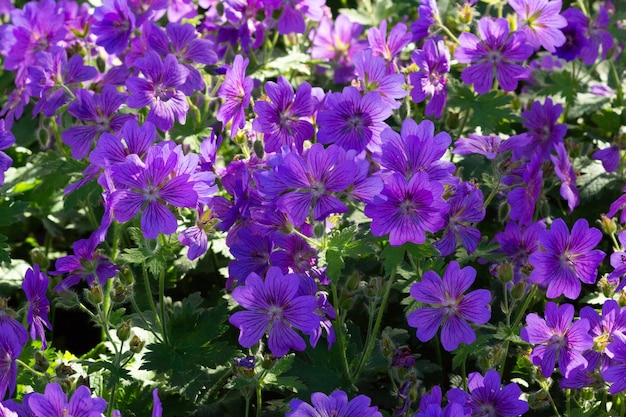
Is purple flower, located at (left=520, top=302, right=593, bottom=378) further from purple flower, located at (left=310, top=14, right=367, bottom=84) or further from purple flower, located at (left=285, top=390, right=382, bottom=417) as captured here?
purple flower, located at (left=310, top=14, right=367, bottom=84)

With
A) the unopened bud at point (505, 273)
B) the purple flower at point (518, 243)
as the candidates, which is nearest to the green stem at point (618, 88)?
the purple flower at point (518, 243)

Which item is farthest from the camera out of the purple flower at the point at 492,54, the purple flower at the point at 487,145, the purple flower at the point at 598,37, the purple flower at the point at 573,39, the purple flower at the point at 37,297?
the purple flower at the point at 598,37

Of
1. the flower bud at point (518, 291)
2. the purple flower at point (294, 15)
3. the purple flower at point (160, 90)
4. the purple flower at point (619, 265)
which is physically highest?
the purple flower at point (160, 90)

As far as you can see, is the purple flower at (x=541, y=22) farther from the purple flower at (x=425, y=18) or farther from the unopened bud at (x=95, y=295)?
the unopened bud at (x=95, y=295)

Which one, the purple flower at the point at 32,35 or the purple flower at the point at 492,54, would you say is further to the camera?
the purple flower at the point at 32,35

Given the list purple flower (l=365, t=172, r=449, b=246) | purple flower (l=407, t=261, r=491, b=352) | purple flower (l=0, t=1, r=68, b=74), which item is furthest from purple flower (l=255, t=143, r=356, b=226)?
purple flower (l=0, t=1, r=68, b=74)
